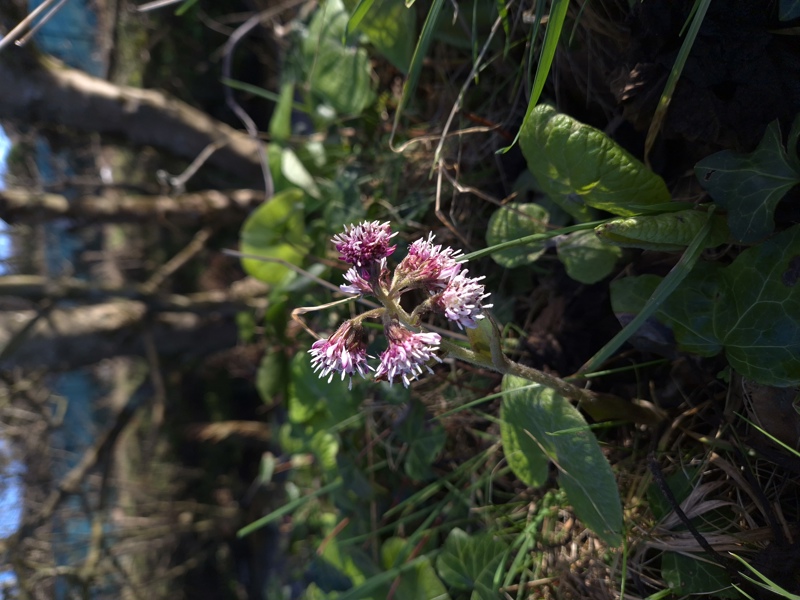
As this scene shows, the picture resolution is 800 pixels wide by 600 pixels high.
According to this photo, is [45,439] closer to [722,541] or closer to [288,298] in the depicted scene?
[288,298]

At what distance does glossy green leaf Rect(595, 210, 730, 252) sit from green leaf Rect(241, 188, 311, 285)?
0.68m

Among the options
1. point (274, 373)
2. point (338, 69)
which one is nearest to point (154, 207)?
point (274, 373)

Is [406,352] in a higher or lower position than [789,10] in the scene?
lower

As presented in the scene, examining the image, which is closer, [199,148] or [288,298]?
[288,298]

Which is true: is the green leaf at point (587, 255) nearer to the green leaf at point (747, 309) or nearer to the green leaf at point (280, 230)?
the green leaf at point (747, 309)

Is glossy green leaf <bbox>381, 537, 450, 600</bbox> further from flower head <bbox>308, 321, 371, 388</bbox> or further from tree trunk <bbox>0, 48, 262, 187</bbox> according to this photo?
tree trunk <bbox>0, 48, 262, 187</bbox>

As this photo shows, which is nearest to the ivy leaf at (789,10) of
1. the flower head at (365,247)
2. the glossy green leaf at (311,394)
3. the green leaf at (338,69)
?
the flower head at (365,247)

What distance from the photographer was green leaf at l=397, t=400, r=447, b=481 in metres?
1.02

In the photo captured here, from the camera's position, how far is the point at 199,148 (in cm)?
173

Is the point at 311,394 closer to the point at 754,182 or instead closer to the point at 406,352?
the point at 406,352

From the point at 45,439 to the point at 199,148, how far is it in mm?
1183

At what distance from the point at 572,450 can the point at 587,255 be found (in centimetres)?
24

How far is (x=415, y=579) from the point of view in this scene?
1031 mm

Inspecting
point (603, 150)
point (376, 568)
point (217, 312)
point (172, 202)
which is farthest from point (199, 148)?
point (603, 150)
